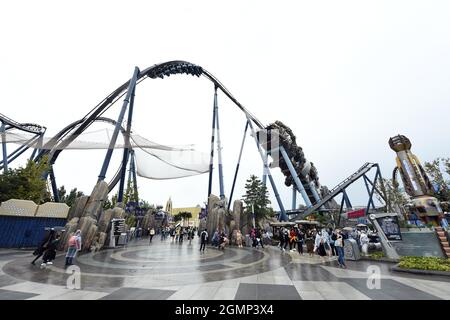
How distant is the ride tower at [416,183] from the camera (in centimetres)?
2823

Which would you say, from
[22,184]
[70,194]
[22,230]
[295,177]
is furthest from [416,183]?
[70,194]

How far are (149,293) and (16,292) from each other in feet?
11.5

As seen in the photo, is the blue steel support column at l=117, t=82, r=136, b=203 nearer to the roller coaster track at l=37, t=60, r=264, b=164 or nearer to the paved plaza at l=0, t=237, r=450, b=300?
the roller coaster track at l=37, t=60, r=264, b=164

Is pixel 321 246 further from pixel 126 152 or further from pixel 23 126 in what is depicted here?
pixel 23 126

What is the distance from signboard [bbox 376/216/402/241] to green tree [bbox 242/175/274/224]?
19020mm

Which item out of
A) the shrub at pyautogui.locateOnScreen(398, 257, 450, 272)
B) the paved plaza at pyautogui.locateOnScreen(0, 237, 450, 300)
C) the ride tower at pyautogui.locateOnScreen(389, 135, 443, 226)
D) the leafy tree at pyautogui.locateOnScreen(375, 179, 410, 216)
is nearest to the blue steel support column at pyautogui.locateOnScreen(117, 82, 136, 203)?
the paved plaza at pyautogui.locateOnScreen(0, 237, 450, 300)

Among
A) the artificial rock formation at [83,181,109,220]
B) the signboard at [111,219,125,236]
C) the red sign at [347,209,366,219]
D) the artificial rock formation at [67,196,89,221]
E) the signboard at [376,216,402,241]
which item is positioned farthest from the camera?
the red sign at [347,209,366,219]

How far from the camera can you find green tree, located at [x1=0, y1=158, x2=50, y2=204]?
1866cm

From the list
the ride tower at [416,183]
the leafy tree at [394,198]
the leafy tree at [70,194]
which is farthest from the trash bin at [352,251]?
the leafy tree at [70,194]

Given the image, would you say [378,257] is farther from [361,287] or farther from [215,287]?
[215,287]

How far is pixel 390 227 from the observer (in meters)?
13.7

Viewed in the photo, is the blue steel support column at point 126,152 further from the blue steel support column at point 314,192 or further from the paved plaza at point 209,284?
the blue steel support column at point 314,192

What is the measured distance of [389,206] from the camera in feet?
136
